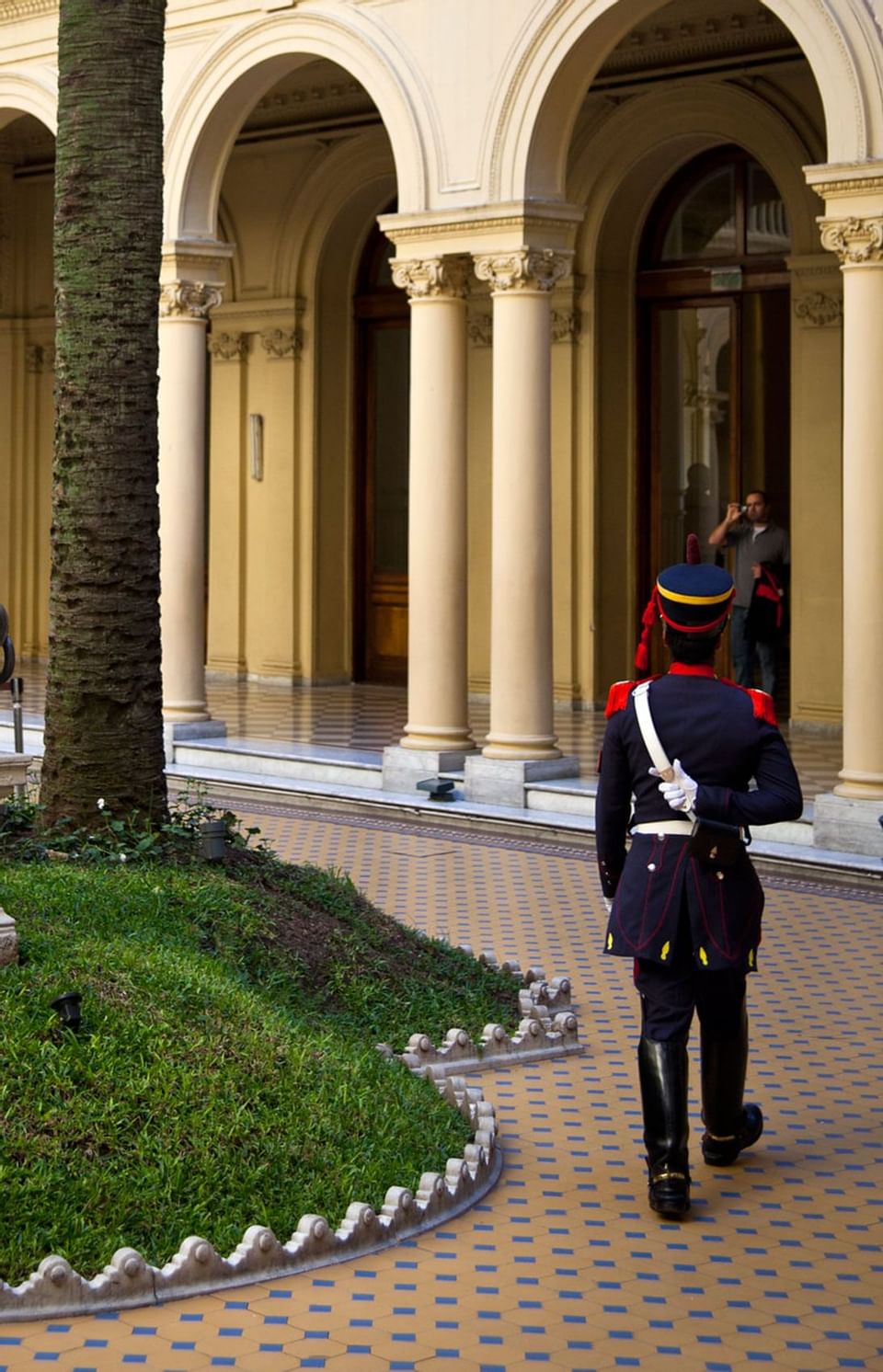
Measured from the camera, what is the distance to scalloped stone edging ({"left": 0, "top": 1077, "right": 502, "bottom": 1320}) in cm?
480

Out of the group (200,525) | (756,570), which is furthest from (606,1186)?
(200,525)

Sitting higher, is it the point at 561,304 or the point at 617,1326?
the point at 561,304

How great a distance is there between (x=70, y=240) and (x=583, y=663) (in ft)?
31.6

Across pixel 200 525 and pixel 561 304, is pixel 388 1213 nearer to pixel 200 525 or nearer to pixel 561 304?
pixel 200 525

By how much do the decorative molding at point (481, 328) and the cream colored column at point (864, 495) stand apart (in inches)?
289

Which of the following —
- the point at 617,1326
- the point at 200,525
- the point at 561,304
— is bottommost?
the point at 617,1326

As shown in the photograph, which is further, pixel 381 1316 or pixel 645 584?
pixel 645 584

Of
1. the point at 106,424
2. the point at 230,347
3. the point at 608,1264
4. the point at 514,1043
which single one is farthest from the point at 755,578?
the point at 608,1264

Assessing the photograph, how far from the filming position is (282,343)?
67.1 feet

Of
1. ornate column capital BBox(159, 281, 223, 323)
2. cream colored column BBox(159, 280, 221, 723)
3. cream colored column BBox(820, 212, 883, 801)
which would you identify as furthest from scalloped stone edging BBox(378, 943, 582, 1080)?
ornate column capital BBox(159, 281, 223, 323)

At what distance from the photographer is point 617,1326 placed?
4773 millimetres

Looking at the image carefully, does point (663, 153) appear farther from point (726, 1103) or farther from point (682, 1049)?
point (682, 1049)

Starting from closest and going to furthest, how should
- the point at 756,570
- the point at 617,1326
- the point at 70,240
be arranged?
the point at 617,1326
the point at 70,240
the point at 756,570

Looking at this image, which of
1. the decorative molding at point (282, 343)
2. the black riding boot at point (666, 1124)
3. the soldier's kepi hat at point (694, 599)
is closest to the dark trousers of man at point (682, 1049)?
the black riding boot at point (666, 1124)
